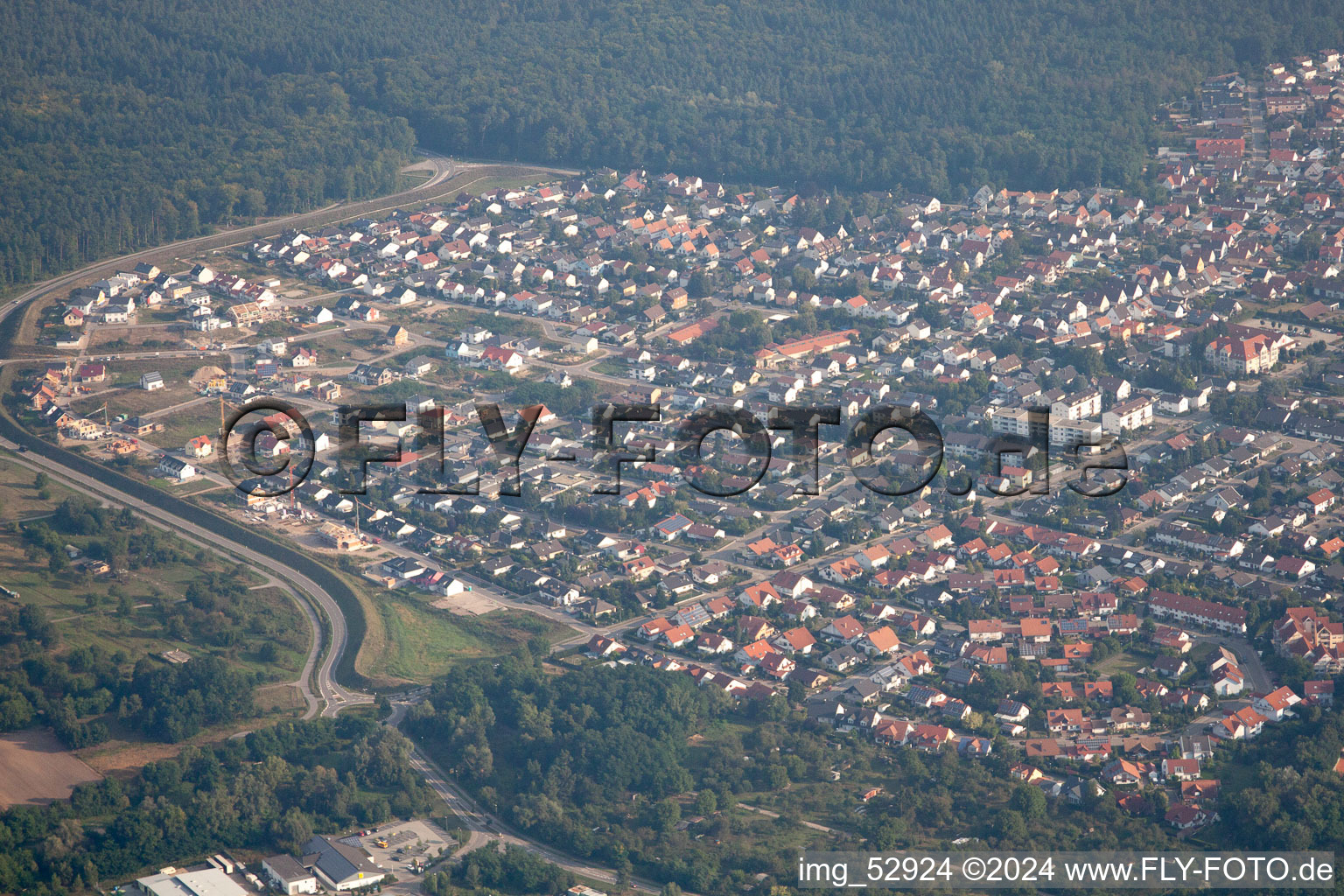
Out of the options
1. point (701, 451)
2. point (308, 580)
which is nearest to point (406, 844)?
point (308, 580)

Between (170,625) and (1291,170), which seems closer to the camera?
(170,625)

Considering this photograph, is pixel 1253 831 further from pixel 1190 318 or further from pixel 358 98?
pixel 358 98

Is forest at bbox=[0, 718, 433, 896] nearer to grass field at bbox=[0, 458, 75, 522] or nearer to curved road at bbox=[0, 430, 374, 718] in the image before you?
curved road at bbox=[0, 430, 374, 718]

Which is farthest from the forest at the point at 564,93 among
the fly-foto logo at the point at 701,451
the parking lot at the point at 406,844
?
the parking lot at the point at 406,844

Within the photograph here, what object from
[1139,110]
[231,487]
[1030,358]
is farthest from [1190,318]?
[231,487]

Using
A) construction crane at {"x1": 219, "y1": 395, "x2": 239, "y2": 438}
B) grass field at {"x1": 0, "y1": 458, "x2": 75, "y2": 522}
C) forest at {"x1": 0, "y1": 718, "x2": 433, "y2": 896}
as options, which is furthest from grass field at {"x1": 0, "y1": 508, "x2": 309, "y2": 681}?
construction crane at {"x1": 219, "y1": 395, "x2": 239, "y2": 438}

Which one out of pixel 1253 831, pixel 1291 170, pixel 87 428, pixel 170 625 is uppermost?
pixel 1291 170
